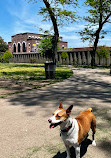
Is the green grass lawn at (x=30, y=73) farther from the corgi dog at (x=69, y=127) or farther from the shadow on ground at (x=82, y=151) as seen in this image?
the corgi dog at (x=69, y=127)

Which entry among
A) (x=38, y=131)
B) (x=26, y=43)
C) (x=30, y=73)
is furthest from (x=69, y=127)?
(x=26, y=43)

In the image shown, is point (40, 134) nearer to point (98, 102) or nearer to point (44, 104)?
point (44, 104)

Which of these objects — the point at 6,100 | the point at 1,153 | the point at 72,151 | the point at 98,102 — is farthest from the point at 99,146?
the point at 6,100

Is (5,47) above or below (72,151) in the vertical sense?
above

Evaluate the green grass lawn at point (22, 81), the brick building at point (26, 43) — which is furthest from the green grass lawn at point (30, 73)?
the brick building at point (26, 43)

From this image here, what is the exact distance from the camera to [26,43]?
49.8 m

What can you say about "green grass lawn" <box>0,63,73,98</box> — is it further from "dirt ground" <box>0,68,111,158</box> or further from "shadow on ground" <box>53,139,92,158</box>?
"shadow on ground" <box>53,139,92,158</box>

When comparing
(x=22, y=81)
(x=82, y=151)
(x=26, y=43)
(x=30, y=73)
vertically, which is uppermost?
(x=26, y=43)

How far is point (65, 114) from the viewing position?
201 centimetres

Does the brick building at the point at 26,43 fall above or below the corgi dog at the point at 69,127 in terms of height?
above

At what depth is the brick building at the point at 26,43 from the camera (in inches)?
1916

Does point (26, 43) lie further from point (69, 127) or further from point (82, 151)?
point (69, 127)

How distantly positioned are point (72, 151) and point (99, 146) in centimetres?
42

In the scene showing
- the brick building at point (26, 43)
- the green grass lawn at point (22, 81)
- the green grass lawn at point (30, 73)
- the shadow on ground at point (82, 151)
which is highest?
the brick building at point (26, 43)
